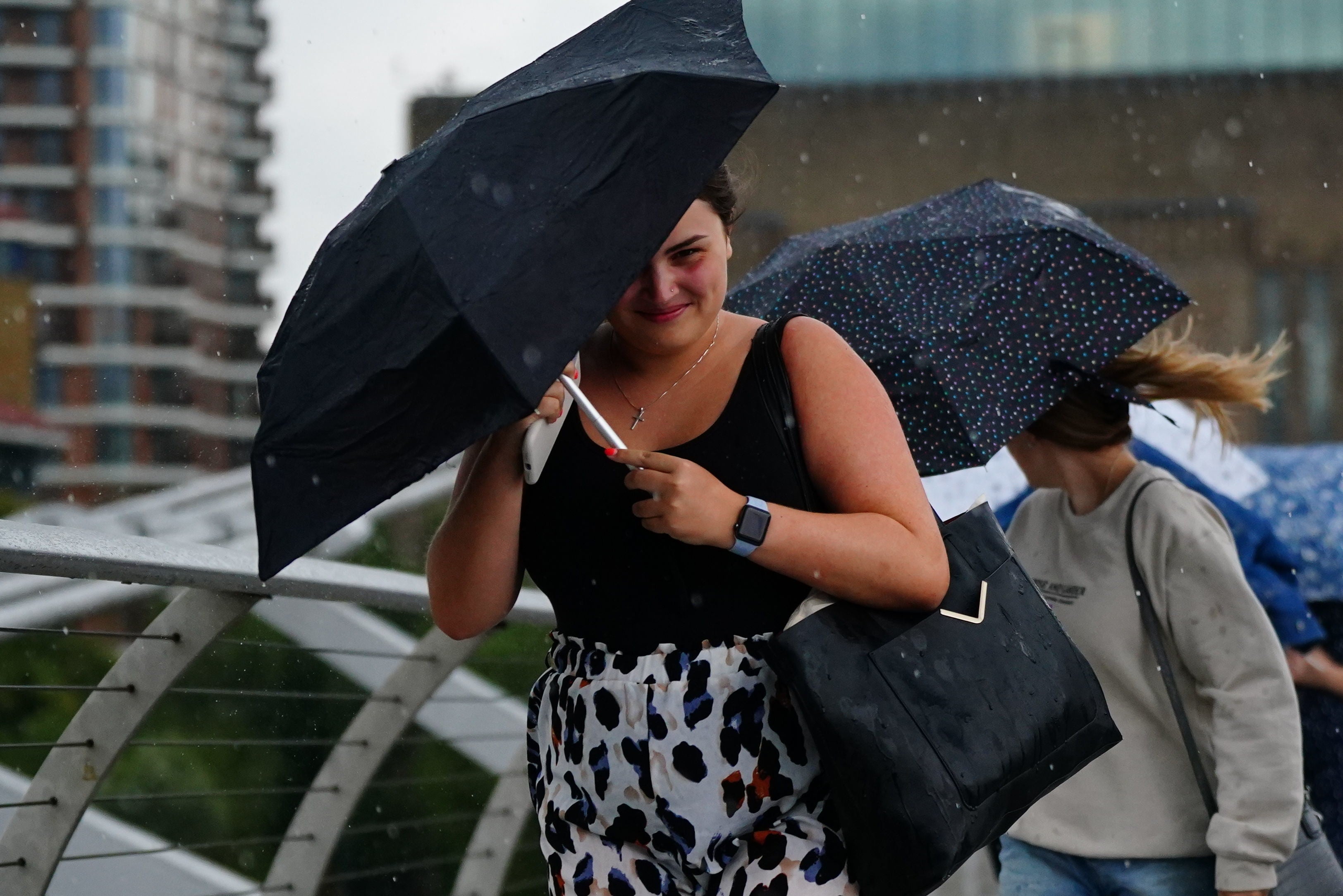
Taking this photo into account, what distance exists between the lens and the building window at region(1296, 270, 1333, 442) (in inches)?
1300

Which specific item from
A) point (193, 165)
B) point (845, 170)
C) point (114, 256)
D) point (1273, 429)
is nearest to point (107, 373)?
point (114, 256)

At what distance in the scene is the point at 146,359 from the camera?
61.0 m

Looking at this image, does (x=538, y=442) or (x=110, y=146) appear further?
(x=110, y=146)

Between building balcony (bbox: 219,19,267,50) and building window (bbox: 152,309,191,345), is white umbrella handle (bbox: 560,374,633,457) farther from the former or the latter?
building balcony (bbox: 219,19,267,50)

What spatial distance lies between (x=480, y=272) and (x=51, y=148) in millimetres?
63802

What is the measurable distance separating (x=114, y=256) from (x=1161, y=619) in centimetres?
6259

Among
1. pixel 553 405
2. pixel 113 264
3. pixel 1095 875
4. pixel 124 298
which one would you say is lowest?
pixel 124 298

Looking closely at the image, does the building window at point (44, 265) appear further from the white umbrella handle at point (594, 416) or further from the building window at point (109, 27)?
the white umbrella handle at point (594, 416)

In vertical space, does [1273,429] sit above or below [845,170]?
below

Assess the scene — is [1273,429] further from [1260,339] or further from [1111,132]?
[1111,132]

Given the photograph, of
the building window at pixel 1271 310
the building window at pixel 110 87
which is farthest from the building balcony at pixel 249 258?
the building window at pixel 1271 310

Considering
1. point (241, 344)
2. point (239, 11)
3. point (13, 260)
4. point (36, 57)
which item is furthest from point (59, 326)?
point (239, 11)

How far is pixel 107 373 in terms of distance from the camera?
59.7 meters

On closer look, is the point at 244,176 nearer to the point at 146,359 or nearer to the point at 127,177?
the point at 127,177
